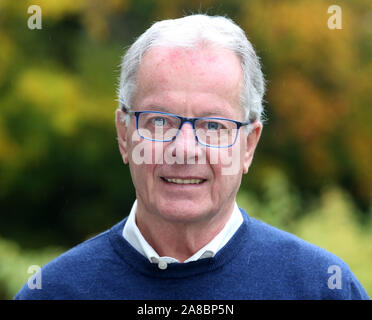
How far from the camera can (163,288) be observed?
212 cm

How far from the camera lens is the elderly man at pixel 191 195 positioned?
2070 mm

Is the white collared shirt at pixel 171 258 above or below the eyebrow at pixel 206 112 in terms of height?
below

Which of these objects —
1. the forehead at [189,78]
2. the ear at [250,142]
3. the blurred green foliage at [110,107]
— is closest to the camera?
the forehead at [189,78]

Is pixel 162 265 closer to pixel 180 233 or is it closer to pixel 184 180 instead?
pixel 180 233

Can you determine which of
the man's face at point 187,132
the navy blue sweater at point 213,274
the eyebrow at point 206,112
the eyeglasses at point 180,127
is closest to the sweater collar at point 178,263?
the navy blue sweater at point 213,274

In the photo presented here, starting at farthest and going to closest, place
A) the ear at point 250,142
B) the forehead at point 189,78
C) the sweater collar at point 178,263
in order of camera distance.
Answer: the ear at point 250,142
the sweater collar at point 178,263
the forehead at point 189,78

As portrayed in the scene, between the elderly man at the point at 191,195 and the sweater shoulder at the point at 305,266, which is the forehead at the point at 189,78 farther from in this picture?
the sweater shoulder at the point at 305,266

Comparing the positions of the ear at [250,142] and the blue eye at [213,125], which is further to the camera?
the ear at [250,142]

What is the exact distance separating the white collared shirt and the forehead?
0.48 metres

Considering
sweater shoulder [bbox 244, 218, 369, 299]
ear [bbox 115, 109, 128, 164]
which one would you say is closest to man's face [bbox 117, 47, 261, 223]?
ear [bbox 115, 109, 128, 164]

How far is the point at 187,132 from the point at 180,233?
41 centimetres

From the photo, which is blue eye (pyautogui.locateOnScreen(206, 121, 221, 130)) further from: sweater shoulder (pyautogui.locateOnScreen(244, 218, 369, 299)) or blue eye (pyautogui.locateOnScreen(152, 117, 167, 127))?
sweater shoulder (pyautogui.locateOnScreen(244, 218, 369, 299))

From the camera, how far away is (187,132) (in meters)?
2.05

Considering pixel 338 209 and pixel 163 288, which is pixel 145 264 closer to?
pixel 163 288
